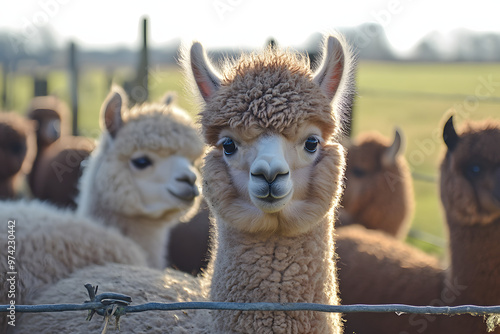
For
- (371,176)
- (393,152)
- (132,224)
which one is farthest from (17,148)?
(393,152)

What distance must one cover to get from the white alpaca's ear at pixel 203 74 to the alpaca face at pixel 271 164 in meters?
0.33

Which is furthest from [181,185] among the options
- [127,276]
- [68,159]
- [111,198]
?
[68,159]

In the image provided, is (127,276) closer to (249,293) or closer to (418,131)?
(249,293)

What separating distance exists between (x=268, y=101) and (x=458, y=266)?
6.59ft

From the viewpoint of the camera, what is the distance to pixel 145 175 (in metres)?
4.16

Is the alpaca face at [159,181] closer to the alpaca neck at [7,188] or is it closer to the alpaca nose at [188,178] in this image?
the alpaca nose at [188,178]

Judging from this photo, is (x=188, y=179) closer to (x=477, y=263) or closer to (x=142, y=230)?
(x=142, y=230)

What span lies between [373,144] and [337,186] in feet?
13.1

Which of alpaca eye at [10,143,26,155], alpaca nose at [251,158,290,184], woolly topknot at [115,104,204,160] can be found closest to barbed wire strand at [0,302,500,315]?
alpaca nose at [251,158,290,184]

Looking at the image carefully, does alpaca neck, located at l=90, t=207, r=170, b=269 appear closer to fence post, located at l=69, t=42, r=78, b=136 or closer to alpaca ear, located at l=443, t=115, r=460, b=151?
alpaca ear, located at l=443, t=115, r=460, b=151

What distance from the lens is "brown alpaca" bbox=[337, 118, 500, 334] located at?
10.8 ft

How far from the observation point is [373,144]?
618 cm

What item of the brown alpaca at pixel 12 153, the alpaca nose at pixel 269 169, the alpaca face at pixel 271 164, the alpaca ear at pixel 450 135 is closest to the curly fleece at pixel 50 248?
the alpaca face at pixel 271 164

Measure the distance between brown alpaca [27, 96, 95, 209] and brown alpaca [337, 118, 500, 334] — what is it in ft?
11.7
